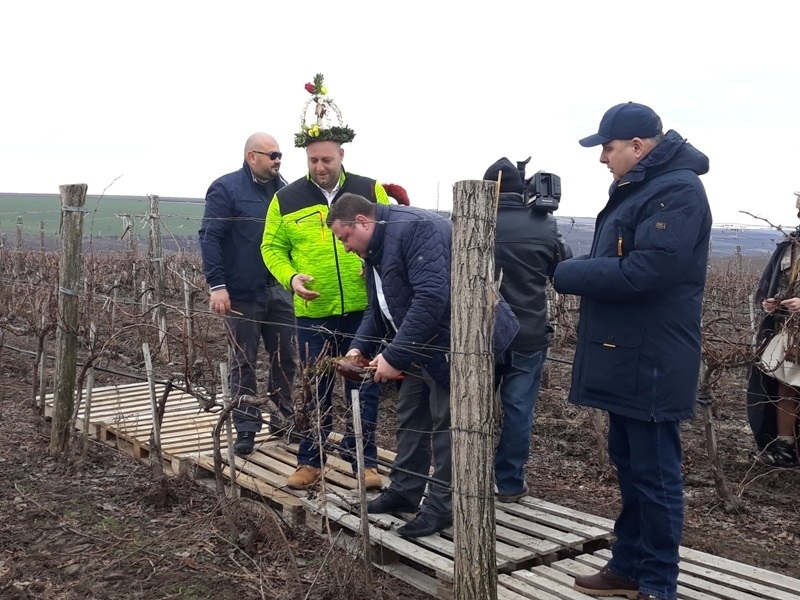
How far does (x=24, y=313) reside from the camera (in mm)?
10539

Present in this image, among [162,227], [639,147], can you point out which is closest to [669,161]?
[639,147]

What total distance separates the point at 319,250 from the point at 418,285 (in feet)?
3.96

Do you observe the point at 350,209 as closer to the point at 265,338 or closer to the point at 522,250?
the point at 522,250

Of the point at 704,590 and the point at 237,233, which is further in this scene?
the point at 237,233

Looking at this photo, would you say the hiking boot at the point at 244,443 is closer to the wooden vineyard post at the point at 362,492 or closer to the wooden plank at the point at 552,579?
the wooden vineyard post at the point at 362,492

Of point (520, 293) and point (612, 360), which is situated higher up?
point (520, 293)

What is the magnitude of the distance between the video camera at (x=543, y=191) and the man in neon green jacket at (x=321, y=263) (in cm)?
81

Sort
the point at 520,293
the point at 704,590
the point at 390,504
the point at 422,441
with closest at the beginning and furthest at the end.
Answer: the point at 704,590, the point at 422,441, the point at 390,504, the point at 520,293

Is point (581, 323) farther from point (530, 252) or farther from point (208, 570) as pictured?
point (208, 570)

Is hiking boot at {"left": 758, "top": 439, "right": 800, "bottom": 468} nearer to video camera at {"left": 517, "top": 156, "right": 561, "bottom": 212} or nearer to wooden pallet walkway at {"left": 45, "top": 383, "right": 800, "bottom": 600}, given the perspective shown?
wooden pallet walkway at {"left": 45, "top": 383, "right": 800, "bottom": 600}

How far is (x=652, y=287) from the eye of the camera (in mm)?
2686

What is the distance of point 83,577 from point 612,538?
2212 millimetres

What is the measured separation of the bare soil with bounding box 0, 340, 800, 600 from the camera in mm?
3289

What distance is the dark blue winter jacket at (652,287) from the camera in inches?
105
